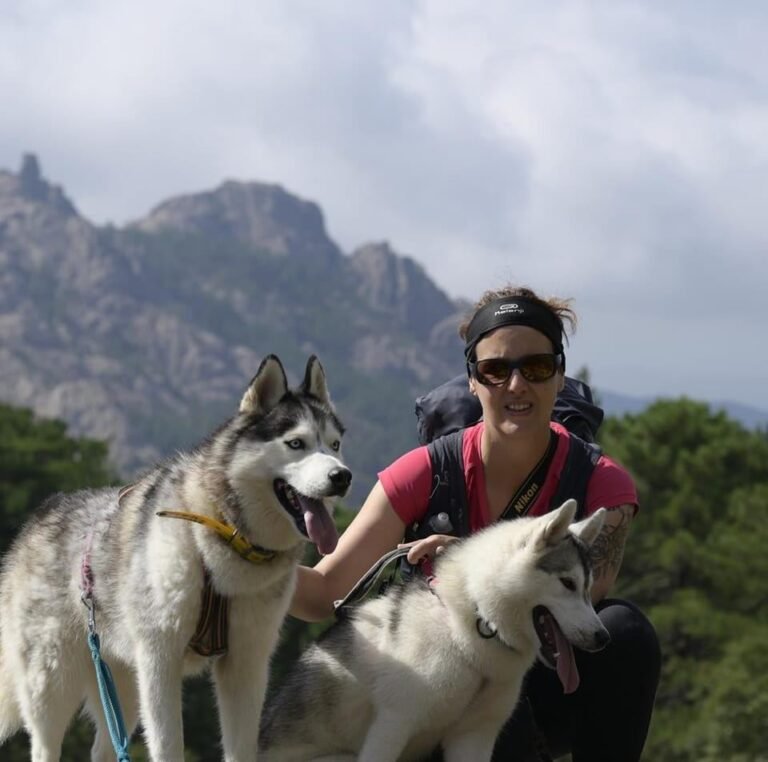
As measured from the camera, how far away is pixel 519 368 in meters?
7.35

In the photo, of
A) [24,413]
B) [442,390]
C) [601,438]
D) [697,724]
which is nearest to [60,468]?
[24,413]

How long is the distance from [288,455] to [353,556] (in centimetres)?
103

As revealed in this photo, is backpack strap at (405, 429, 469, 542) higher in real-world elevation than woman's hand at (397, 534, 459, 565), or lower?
higher

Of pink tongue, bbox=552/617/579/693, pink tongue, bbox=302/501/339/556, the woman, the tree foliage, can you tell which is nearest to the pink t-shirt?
the woman

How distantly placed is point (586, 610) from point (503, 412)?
1238 millimetres

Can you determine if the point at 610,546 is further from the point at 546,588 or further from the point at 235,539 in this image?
the point at 235,539

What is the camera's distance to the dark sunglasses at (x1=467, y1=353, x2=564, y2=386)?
7352 millimetres

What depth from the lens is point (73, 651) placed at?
751 centimetres

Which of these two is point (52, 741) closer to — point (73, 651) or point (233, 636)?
point (73, 651)

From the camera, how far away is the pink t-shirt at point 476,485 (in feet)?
24.5

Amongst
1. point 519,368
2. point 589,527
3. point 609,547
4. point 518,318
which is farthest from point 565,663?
point 518,318

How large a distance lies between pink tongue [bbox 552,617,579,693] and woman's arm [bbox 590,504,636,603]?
1.79 ft

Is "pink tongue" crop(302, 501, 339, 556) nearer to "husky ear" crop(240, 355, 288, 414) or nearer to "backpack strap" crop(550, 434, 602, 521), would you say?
"husky ear" crop(240, 355, 288, 414)

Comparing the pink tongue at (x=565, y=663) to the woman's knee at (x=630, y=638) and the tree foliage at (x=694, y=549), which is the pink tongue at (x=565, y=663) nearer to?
the woman's knee at (x=630, y=638)
